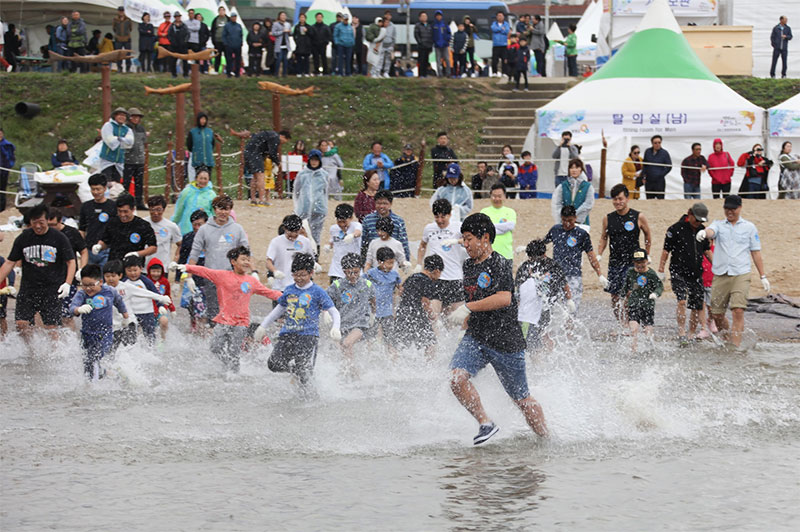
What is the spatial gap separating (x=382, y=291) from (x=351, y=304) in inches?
24.3

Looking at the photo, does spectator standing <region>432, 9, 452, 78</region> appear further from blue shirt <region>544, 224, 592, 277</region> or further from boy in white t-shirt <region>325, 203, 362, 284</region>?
blue shirt <region>544, 224, 592, 277</region>

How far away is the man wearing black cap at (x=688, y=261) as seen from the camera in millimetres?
13266

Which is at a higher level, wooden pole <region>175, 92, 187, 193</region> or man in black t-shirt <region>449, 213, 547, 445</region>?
wooden pole <region>175, 92, 187, 193</region>

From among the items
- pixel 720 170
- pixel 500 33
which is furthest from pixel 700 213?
pixel 500 33

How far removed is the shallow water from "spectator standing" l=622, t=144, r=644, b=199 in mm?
10236

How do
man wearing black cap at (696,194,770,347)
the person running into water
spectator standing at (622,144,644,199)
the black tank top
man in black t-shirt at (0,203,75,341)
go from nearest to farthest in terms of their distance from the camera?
the person running into water, man in black t-shirt at (0,203,75,341), man wearing black cap at (696,194,770,347), the black tank top, spectator standing at (622,144,644,199)

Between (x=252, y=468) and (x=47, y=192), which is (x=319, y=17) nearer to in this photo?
(x=47, y=192)

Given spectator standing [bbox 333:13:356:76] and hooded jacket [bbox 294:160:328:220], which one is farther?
spectator standing [bbox 333:13:356:76]

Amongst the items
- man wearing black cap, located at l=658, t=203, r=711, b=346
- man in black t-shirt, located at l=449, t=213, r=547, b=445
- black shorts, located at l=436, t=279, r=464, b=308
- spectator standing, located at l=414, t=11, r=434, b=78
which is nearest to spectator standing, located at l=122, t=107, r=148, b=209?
black shorts, located at l=436, t=279, r=464, b=308

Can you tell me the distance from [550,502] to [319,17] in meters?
23.9

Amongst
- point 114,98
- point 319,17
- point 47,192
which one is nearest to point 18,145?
point 114,98

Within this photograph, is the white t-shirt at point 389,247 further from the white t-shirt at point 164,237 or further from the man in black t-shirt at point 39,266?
the man in black t-shirt at point 39,266

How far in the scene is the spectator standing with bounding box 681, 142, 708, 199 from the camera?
22500mm

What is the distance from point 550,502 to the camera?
7289mm
